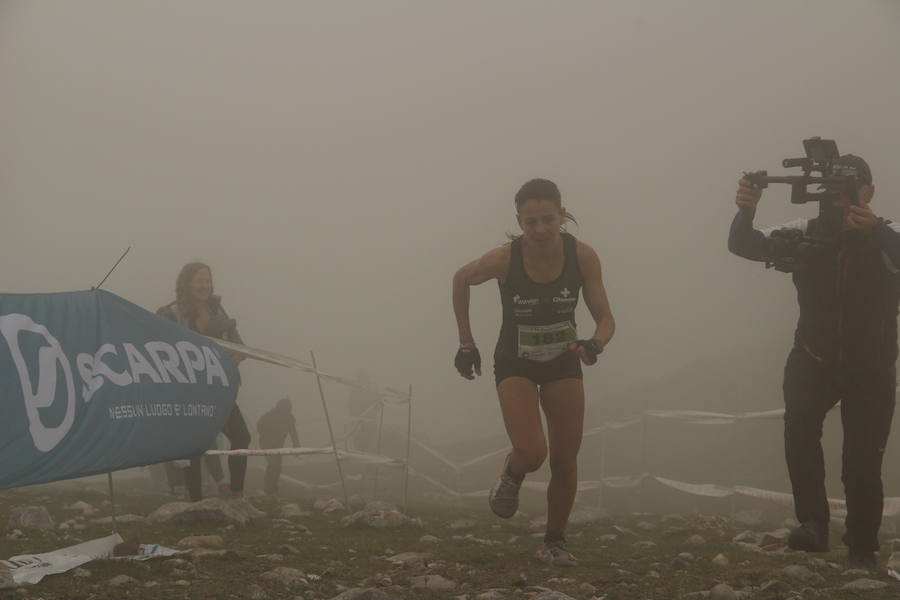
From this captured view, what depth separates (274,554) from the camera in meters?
5.58

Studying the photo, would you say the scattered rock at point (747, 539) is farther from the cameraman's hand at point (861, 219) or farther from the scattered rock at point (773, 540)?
the cameraman's hand at point (861, 219)

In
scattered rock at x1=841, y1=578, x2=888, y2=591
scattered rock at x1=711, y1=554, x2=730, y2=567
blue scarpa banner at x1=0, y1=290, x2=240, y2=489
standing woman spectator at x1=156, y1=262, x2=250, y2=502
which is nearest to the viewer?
blue scarpa banner at x1=0, y1=290, x2=240, y2=489

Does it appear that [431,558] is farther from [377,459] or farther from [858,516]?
[377,459]

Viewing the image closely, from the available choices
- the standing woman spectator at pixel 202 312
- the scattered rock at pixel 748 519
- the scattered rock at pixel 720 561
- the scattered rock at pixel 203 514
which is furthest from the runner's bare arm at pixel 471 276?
the scattered rock at pixel 748 519

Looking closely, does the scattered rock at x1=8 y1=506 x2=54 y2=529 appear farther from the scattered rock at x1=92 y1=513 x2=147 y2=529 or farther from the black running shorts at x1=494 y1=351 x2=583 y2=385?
the black running shorts at x1=494 y1=351 x2=583 y2=385

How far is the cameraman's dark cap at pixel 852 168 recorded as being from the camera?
536cm

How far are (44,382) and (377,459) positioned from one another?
18.4 ft

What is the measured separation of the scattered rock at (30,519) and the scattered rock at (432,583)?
10.3 ft

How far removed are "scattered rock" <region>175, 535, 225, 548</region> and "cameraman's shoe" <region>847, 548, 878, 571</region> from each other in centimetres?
332

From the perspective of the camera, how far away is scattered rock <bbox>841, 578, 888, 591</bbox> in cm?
448

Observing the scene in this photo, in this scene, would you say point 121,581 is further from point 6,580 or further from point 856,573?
point 856,573

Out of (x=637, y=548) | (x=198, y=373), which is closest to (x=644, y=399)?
(x=637, y=548)

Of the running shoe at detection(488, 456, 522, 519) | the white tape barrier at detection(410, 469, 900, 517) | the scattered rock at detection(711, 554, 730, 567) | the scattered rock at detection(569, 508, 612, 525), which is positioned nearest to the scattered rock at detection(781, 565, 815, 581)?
the scattered rock at detection(711, 554, 730, 567)

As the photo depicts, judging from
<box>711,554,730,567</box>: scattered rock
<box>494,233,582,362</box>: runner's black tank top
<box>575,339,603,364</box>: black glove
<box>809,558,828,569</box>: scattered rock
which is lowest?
<box>711,554,730,567</box>: scattered rock
